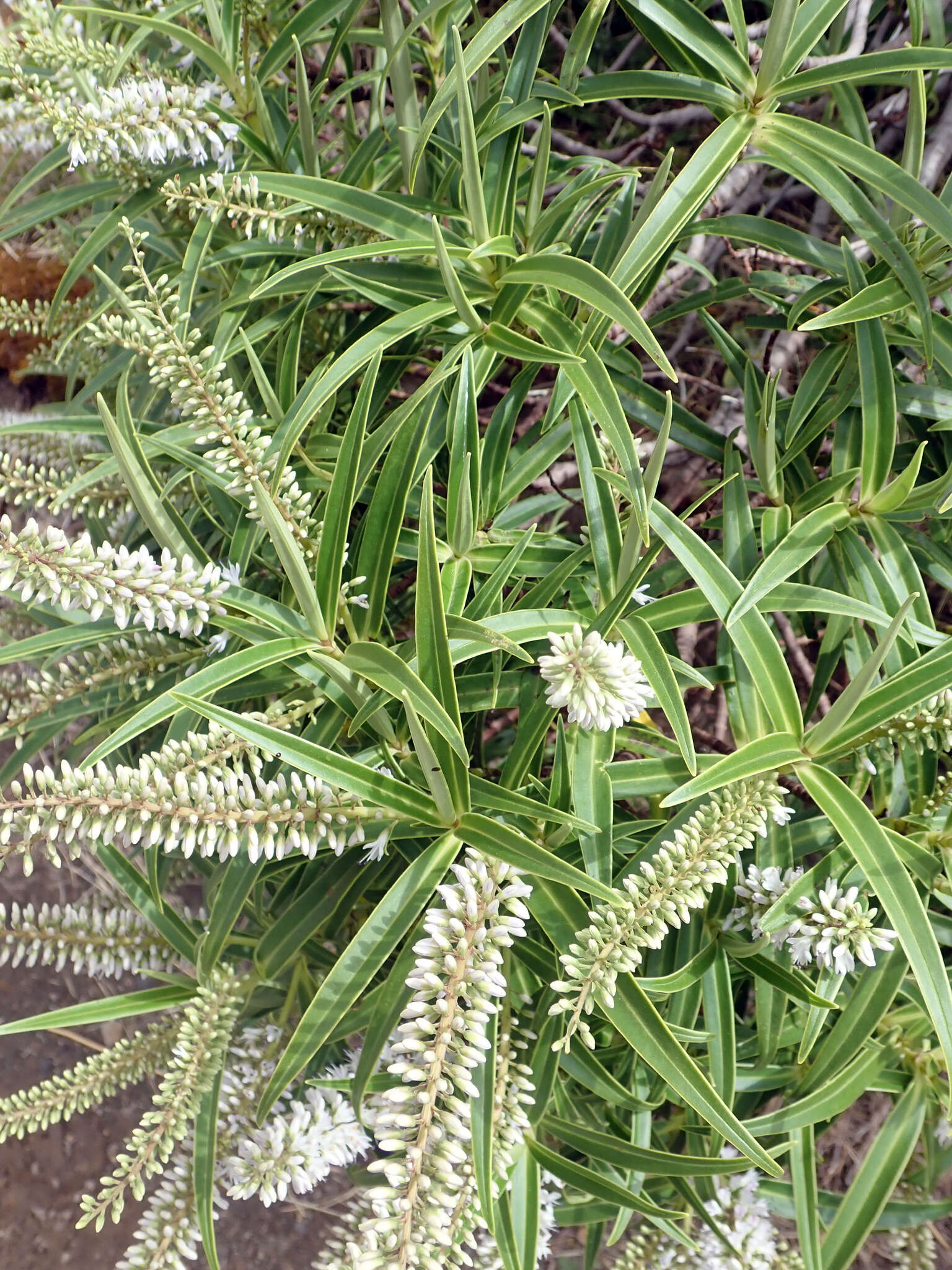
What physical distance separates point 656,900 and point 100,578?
23.1 inches

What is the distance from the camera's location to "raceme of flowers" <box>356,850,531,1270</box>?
0.65m

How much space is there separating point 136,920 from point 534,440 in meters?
1.03

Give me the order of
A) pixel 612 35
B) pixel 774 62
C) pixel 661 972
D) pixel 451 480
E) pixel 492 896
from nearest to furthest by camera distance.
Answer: pixel 492 896 < pixel 774 62 < pixel 451 480 < pixel 661 972 < pixel 612 35

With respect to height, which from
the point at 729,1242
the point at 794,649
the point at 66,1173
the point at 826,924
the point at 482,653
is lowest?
the point at 66,1173

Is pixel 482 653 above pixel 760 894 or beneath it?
above

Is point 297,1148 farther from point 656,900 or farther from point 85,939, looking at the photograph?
point 656,900

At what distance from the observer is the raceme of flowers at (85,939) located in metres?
1.14

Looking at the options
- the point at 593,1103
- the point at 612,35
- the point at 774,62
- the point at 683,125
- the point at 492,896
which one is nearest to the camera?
the point at 492,896

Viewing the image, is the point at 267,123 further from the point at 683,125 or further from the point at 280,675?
the point at 683,125

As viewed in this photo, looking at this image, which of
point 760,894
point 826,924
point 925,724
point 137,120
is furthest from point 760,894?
point 137,120

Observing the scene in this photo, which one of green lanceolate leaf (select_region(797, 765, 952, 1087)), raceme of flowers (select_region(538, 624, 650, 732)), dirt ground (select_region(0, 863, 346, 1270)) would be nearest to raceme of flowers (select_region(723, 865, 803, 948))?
green lanceolate leaf (select_region(797, 765, 952, 1087))

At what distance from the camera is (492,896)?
31.2 inches

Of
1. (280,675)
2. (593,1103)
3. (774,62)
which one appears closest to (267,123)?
(774,62)

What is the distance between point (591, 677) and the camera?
2.68ft
